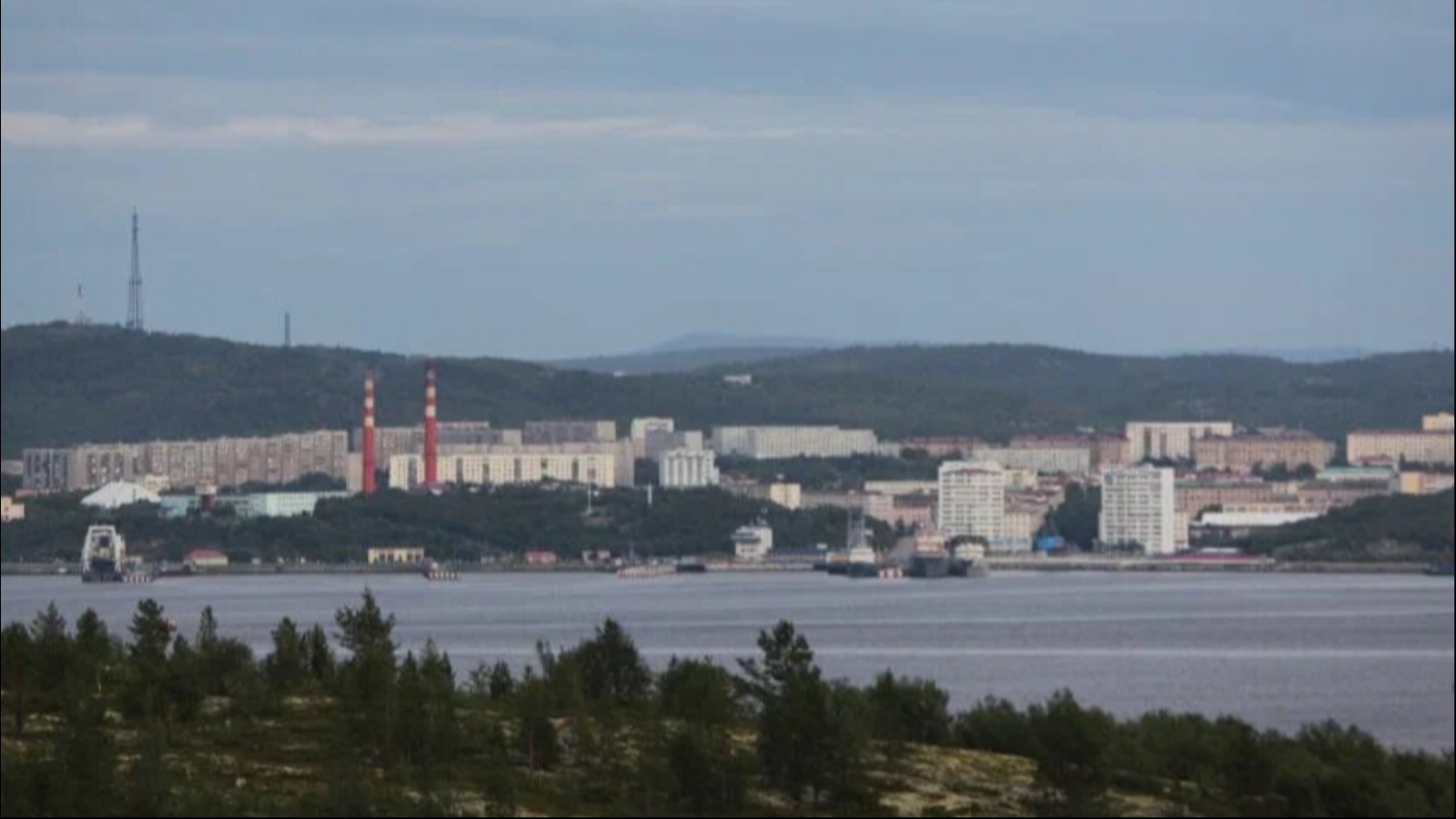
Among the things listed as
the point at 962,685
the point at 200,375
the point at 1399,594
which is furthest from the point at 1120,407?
the point at 962,685

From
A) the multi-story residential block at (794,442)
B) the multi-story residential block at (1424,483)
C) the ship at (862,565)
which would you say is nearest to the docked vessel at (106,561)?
the ship at (862,565)

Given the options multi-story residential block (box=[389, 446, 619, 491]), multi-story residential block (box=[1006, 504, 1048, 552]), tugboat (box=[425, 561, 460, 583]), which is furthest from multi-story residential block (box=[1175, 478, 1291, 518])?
tugboat (box=[425, 561, 460, 583])

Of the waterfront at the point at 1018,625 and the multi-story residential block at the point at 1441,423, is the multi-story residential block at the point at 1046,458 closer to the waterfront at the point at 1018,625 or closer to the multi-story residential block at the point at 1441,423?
the multi-story residential block at the point at 1441,423

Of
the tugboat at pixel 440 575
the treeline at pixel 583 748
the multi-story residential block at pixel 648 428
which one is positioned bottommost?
the treeline at pixel 583 748

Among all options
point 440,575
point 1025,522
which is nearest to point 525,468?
point 1025,522

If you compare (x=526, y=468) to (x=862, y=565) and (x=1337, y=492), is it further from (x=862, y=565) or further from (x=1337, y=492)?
(x=862, y=565)

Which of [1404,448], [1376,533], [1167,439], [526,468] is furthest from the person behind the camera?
[1167,439]

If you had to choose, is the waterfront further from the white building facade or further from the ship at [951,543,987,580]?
the white building facade
